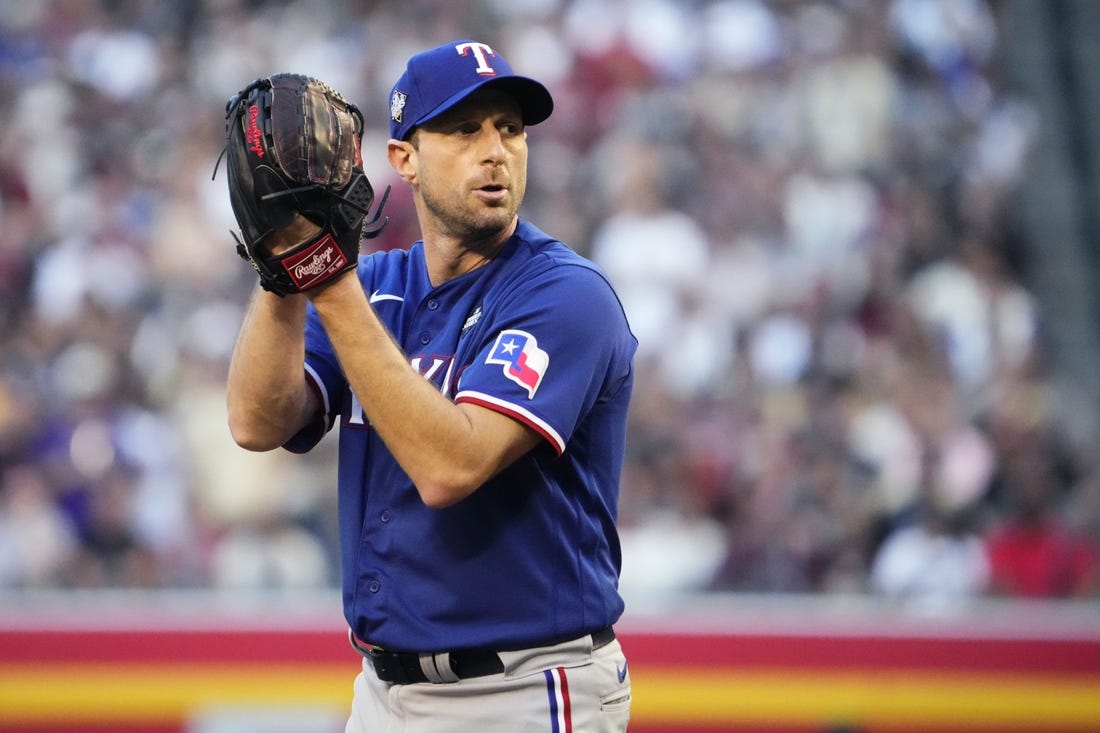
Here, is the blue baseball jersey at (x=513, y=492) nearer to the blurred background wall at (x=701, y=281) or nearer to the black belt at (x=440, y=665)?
the black belt at (x=440, y=665)

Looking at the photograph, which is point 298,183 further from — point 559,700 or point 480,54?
point 559,700

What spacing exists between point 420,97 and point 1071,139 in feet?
31.1

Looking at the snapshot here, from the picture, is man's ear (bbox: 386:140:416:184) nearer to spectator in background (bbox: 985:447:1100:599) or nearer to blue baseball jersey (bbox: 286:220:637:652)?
blue baseball jersey (bbox: 286:220:637:652)

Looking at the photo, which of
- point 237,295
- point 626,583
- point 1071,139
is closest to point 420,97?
point 626,583

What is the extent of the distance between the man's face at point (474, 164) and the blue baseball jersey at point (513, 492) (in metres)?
0.11

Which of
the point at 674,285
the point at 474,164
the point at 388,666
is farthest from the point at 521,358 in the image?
the point at 674,285

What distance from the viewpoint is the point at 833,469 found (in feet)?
24.3

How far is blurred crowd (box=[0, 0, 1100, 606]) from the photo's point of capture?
722 cm

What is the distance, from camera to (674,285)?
870 cm

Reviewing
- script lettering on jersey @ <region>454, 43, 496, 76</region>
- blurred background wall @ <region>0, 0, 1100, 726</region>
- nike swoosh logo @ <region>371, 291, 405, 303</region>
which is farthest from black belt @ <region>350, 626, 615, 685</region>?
blurred background wall @ <region>0, 0, 1100, 726</region>

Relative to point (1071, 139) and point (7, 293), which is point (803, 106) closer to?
point (1071, 139)

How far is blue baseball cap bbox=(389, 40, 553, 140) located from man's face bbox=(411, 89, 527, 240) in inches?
1.2

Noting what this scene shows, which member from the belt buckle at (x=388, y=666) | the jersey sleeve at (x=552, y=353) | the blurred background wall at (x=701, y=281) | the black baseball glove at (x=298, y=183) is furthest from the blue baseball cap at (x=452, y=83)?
the blurred background wall at (x=701, y=281)

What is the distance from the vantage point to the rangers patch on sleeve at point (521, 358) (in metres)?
2.65
